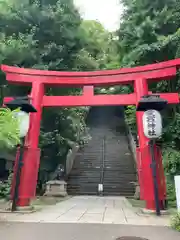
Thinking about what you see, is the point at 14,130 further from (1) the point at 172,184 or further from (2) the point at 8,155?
(2) the point at 8,155

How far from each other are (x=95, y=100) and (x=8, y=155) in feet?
22.0

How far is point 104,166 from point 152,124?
31.9 ft

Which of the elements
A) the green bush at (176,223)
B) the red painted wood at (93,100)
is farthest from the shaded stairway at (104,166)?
the green bush at (176,223)

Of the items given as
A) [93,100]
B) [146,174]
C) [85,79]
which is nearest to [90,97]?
[93,100]

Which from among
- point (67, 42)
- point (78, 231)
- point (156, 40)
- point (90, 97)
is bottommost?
point (78, 231)

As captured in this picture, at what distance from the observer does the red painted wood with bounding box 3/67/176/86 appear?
9.40m

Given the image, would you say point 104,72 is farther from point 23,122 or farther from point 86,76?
point 23,122

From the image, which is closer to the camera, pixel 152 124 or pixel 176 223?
pixel 176 223

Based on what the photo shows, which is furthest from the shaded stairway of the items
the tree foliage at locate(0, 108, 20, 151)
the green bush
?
the tree foliage at locate(0, 108, 20, 151)

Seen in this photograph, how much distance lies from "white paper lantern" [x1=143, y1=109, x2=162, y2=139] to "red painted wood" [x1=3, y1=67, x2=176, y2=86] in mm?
1780

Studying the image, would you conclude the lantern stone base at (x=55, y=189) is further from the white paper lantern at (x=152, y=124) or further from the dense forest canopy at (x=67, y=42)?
the white paper lantern at (x=152, y=124)

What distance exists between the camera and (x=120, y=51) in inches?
588

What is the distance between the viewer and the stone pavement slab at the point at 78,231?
17.2 ft

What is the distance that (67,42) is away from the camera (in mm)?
13594
